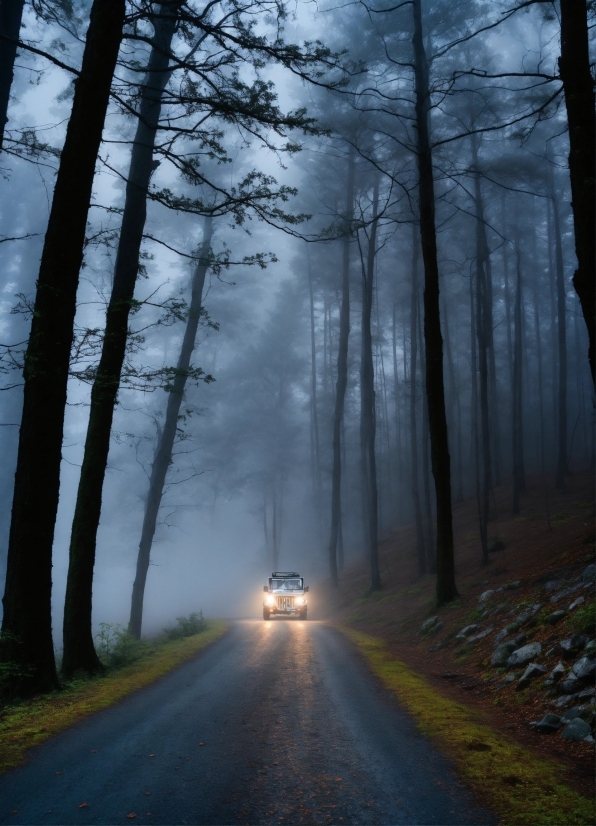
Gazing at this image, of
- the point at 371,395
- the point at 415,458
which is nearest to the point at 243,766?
the point at 415,458

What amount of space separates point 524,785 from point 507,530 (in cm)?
1844

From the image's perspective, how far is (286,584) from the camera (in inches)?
976

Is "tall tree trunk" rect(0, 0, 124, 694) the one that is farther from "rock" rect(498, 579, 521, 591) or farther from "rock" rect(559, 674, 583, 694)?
"rock" rect(498, 579, 521, 591)

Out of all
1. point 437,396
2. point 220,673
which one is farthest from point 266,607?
point 220,673

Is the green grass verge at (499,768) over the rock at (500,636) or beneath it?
beneath

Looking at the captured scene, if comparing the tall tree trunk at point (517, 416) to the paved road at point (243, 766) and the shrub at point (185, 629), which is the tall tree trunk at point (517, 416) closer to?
the shrub at point (185, 629)

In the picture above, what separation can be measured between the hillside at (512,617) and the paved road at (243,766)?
123 cm

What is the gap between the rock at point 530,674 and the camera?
24.1ft

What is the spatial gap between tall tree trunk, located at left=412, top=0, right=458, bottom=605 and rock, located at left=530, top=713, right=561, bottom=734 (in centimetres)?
782

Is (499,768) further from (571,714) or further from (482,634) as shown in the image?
(482,634)

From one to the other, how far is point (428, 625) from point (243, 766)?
10075 millimetres

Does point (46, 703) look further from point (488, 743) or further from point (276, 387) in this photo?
point (276, 387)

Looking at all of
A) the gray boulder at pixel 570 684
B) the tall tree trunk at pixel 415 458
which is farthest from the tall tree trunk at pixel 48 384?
the tall tree trunk at pixel 415 458

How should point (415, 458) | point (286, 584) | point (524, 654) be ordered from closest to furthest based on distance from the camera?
point (524, 654), point (415, 458), point (286, 584)
